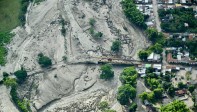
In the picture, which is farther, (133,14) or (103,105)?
(133,14)

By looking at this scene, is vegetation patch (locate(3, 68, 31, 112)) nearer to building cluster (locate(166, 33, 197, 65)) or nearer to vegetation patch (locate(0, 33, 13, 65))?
vegetation patch (locate(0, 33, 13, 65))

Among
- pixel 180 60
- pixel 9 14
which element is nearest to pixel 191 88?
pixel 180 60

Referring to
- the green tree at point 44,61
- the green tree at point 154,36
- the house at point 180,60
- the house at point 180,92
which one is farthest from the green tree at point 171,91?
the green tree at point 44,61

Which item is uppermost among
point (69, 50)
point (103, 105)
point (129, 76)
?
point (69, 50)

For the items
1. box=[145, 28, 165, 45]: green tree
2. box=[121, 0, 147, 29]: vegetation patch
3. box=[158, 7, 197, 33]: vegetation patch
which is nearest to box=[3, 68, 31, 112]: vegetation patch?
box=[121, 0, 147, 29]: vegetation patch

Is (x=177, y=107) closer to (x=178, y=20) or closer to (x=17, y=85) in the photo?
(x=178, y=20)

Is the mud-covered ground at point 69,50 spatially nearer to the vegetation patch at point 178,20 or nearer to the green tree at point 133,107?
the green tree at point 133,107
